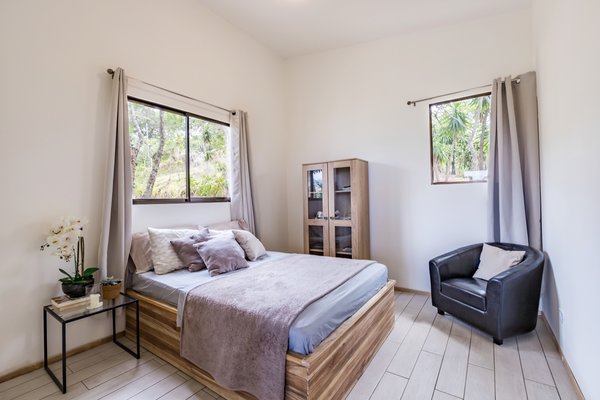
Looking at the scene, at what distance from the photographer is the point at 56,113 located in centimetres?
220

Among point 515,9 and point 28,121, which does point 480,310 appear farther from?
point 28,121

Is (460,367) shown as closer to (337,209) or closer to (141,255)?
(337,209)

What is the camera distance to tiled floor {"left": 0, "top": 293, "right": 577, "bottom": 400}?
178 cm

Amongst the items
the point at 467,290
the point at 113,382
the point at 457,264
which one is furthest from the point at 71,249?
the point at 457,264

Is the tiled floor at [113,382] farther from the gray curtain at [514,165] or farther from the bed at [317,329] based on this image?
the gray curtain at [514,165]

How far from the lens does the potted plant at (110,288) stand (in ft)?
7.25

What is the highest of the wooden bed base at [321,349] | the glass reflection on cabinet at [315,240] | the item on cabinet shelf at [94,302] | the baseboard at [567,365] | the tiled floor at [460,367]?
the glass reflection on cabinet at [315,240]

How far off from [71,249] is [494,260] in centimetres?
376

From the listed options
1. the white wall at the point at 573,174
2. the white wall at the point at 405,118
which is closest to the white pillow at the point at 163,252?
the white wall at the point at 405,118

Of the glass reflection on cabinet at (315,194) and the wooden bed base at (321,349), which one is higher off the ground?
the glass reflection on cabinet at (315,194)

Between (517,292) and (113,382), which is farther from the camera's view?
(517,292)

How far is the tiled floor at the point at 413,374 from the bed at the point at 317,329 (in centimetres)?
10

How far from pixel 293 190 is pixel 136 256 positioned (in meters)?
2.50

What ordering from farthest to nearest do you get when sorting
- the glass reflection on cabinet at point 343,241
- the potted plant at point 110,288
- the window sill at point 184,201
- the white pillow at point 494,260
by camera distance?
the glass reflection on cabinet at point 343,241, the window sill at point 184,201, the white pillow at point 494,260, the potted plant at point 110,288
